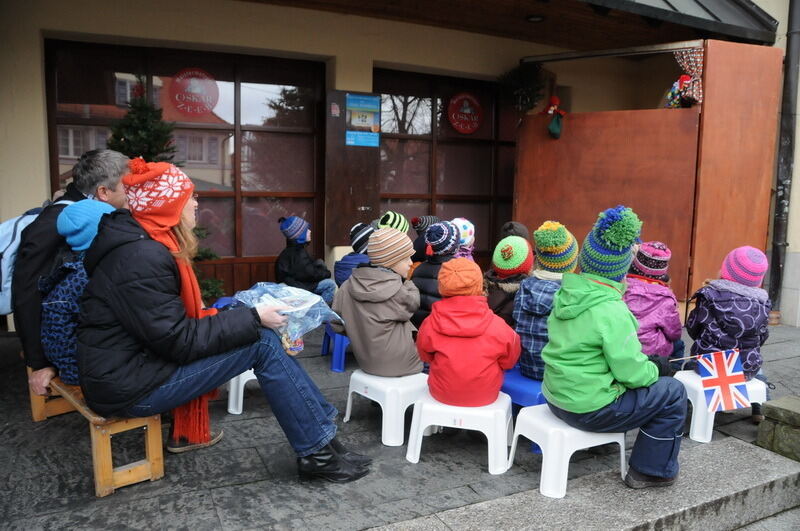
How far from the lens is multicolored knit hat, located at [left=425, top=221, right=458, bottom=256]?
416 centimetres

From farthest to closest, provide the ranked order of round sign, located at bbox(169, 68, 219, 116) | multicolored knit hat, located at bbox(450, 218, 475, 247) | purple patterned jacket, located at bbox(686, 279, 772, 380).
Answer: round sign, located at bbox(169, 68, 219, 116) < multicolored knit hat, located at bbox(450, 218, 475, 247) < purple patterned jacket, located at bbox(686, 279, 772, 380)

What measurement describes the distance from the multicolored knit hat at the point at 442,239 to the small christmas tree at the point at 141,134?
111 inches

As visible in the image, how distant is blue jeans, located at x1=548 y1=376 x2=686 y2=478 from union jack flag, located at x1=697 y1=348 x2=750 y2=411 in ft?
2.44

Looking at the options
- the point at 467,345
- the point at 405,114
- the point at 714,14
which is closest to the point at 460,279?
the point at 467,345

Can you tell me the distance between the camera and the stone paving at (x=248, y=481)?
277 centimetres

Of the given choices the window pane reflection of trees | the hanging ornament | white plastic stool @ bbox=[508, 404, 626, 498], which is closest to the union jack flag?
white plastic stool @ bbox=[508, 404, 626, 498]

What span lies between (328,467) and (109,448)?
3.45 ft

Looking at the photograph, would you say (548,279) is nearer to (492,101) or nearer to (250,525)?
(250,525)

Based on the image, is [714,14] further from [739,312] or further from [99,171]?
[99,171]

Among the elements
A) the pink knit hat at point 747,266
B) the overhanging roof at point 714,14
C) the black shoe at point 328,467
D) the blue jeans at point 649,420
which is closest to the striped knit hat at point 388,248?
the black shoe at point 328,467

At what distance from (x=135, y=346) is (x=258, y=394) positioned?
5.79 ft

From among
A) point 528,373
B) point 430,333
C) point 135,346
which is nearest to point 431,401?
point 430,333

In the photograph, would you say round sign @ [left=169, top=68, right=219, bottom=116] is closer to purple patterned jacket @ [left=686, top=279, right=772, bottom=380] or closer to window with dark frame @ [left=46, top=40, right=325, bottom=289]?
window with dark frame @ [left=46, top=40, right=325, bottom=289]

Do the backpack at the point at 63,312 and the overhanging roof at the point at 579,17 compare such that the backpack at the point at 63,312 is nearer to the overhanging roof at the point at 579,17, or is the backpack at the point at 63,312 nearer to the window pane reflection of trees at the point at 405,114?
the overhanging roof at the point at 579,17
